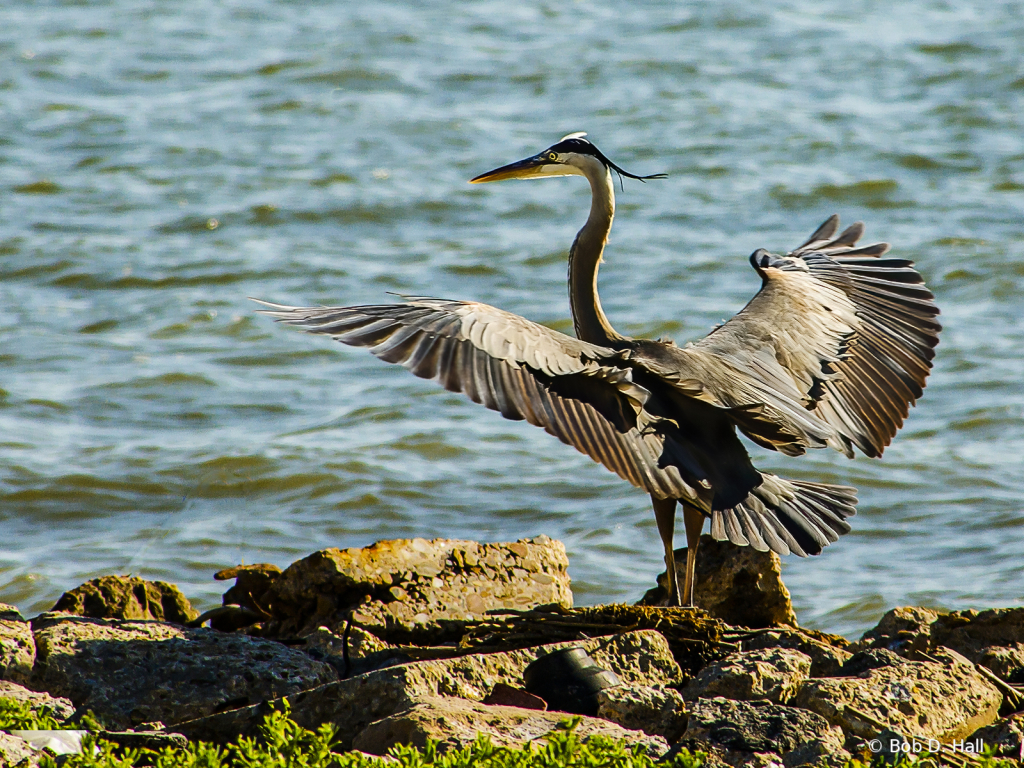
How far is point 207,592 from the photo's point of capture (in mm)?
6367

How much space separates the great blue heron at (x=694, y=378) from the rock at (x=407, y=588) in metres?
0.56

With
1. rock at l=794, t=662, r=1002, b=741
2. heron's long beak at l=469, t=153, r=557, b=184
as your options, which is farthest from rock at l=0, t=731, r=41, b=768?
heron's long beak at l=469, t=153, r=557, b=184

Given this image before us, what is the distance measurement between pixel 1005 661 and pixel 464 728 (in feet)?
6.29

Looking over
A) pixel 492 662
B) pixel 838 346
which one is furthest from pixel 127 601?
pixel 838 346

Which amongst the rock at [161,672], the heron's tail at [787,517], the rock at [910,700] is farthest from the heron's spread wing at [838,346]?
the rock at [161,672]

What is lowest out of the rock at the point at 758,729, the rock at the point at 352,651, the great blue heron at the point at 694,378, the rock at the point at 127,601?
the rock at the point at 127,601

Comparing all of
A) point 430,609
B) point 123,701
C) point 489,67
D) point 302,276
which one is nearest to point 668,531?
point 430,609

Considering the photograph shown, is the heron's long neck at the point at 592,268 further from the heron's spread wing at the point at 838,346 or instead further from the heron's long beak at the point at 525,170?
the heron's spread wing at the point at 838,346

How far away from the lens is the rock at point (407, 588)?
4.61 metres

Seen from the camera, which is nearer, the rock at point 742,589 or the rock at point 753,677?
the rock at point 753,677

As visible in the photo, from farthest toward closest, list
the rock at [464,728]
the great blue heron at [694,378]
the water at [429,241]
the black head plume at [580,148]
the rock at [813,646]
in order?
the water at [429,241] < the black head plume at [580,148] < the great blue heron at [694,378] < the rock at [813,646] < the rock at [464,728]

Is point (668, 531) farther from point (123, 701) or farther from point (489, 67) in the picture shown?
point (489, 67)

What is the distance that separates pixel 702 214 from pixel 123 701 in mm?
9415

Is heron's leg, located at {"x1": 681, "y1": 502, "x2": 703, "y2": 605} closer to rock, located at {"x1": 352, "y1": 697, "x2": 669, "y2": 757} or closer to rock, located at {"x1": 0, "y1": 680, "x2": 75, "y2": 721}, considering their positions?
rock, located at {"x1": 352, "y1": 697, "x2": 669, "y2": 757}
